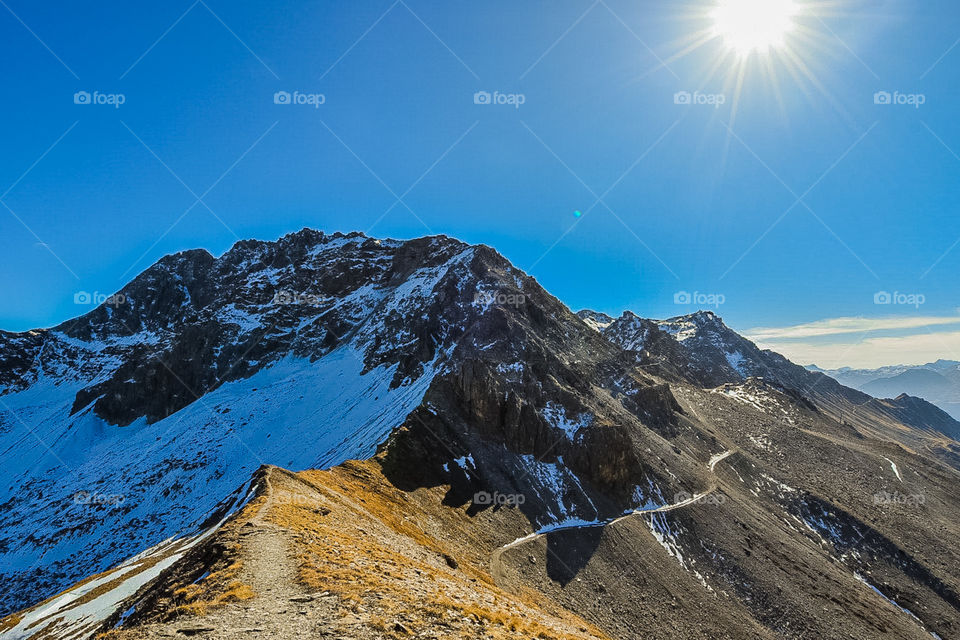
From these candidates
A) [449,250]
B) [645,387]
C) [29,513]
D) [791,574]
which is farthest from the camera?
[449,250]

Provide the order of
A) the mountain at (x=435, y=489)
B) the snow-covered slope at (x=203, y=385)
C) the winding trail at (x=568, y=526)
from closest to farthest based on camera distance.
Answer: the mountain at (x=435, y=489)
the winding trail at (x=568, y=526)
the snow-covered slope at (x=203, y=385)

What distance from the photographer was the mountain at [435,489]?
21281mm

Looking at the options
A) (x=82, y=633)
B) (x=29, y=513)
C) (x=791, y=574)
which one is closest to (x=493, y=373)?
(x=791, y=574)

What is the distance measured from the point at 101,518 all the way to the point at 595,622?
281ft

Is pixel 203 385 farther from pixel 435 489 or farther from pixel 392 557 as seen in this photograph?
pixel 392 557

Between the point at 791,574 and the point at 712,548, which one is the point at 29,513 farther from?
the point at 791,574

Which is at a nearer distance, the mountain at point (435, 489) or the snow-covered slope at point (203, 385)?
the mountain at point (435, 489)

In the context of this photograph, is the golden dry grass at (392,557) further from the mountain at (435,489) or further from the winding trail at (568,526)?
the winding trail at (568,526)

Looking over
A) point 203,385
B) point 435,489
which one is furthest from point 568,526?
point 203,385

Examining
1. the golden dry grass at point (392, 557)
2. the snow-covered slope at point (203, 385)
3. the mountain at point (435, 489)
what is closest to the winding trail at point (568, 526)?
the mountain at point (435, 489)

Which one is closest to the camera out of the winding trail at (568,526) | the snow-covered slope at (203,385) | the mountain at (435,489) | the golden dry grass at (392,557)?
the golden dry grass at (392,557)

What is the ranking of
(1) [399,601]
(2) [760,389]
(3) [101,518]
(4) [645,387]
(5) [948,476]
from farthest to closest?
(2) [760,389] → (5) [948,476] → (4) [645,387] → (3) [101,518] → (1) [399,601]

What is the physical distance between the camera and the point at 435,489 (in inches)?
2002

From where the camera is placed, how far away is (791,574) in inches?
2231
